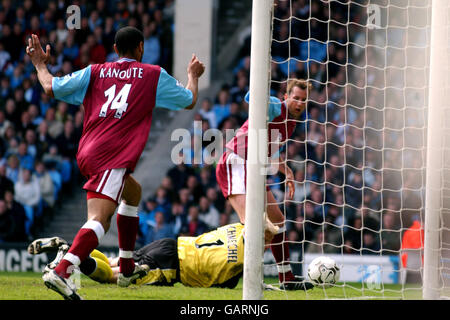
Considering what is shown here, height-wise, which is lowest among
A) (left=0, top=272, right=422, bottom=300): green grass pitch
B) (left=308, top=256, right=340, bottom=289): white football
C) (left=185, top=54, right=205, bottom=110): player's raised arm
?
(left=0, top=272, right=422, bottom=300): green grass pitch

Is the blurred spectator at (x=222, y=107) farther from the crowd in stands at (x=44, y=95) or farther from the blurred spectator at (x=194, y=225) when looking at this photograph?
the blurred spectator at (x=194, y=225)

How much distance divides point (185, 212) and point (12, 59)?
484cm

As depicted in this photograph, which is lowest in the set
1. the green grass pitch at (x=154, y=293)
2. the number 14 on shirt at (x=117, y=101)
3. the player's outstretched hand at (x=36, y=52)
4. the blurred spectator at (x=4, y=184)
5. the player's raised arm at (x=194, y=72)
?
the green grass pitch at (x=154, y=293)

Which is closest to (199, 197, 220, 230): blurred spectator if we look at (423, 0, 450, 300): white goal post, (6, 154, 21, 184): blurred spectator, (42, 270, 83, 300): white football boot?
(6, 154, 21, 184): blurred spectator

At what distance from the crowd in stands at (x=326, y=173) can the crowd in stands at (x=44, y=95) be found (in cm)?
162

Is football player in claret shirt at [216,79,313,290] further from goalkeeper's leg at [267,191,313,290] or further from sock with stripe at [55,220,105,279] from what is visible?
sock with stripe at [55,220,105,279]

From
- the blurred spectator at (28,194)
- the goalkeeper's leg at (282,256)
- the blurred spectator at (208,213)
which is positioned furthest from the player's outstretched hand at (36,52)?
the blurred spectator at (28,194)

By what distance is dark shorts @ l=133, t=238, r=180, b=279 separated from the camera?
247 inches

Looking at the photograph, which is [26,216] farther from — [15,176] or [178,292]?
[178,292]

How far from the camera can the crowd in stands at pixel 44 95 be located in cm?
1146

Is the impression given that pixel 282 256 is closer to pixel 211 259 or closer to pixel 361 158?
pixel 211 259

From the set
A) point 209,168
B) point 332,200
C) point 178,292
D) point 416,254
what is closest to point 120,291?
point 178,292

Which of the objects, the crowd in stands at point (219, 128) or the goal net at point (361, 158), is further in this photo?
the crowd in stands at point (219, 128)

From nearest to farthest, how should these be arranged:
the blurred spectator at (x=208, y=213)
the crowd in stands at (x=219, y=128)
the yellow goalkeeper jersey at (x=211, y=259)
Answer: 1. the yellow goalkeeper jersey at (x=211, y=259)
2. the crowd in stands at (x=219, y=128)
3. the blurred spectator at (x=208, y=213)
